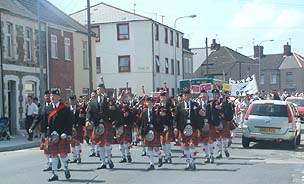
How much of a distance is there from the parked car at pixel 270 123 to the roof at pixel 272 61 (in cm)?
7680

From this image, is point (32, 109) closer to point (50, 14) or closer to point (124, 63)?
point (50, 14)

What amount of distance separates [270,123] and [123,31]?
3542 cm

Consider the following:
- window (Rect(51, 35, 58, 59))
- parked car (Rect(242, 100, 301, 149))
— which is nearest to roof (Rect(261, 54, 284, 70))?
window (Rect(51, 35, 58, 59))

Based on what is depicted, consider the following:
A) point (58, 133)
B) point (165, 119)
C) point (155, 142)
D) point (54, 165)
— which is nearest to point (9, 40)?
point (165, 119)

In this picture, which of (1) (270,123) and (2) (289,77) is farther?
(2) (289,77)

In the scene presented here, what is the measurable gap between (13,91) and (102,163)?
16991 millimetres

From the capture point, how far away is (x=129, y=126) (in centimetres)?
1627

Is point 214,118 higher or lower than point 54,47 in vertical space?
lower

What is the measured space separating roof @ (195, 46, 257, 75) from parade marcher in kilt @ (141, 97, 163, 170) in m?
70.6

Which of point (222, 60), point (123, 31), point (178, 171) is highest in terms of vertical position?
point (123, 31)

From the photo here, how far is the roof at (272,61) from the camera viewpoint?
9544cm

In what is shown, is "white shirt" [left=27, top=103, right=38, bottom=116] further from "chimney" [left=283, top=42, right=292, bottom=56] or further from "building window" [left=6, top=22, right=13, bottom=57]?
"chimney" [left=283, top=42, right=292, bottom=56]

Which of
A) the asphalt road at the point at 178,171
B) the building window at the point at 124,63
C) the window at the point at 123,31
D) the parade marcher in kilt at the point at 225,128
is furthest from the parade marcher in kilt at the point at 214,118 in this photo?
the window at the point at 123,31

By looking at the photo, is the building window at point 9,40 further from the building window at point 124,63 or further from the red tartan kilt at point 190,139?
the building window at point 124,63
